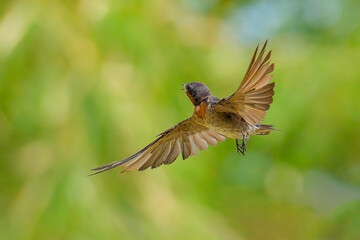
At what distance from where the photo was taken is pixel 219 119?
773mm

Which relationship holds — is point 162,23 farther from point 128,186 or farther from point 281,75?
point 128,186

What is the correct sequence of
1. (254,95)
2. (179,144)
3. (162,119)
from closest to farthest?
(254,95) → (179,144) → (162,119)

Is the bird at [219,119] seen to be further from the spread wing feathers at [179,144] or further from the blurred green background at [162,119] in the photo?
the blurred green background at [162,119]

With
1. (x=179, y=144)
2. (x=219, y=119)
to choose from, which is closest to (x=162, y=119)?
(x=179, y=144)

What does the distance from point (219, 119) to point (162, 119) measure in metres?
1.65

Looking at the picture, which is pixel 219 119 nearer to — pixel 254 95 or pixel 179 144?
pixel 254 95

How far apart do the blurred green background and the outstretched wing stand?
4.77 ft

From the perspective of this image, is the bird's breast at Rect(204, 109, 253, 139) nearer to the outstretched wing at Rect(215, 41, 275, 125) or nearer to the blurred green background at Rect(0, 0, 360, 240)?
the outstretched wing at Rect(215, 41, 275, 125)

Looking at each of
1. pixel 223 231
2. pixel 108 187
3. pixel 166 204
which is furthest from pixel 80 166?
pixel 223 231

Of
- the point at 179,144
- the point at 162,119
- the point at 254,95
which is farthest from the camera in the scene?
the point at 162,119

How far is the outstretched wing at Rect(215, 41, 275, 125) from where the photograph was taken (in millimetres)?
654

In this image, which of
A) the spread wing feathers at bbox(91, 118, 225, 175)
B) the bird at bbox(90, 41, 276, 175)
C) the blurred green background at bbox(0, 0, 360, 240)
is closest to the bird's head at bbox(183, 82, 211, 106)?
the bird at bbox(90, 41, 276, 175)

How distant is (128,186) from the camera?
7.26 ft

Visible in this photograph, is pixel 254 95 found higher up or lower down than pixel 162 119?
lower down
